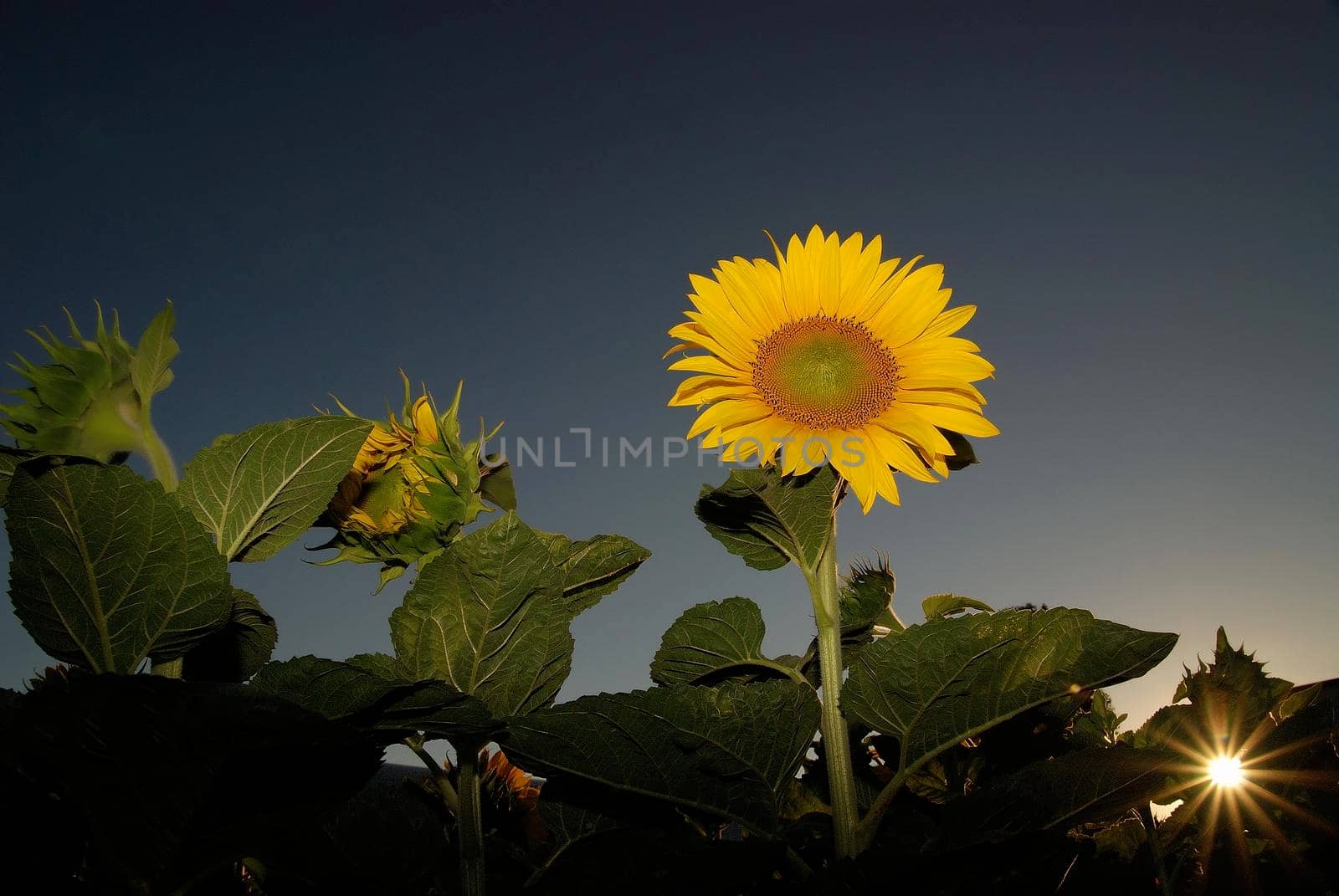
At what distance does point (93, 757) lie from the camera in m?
0.71

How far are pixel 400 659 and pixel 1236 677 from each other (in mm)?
1324

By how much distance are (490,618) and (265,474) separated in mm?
337

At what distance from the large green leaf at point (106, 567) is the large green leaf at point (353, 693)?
0.14 m

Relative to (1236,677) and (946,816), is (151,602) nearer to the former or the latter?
(946,816)

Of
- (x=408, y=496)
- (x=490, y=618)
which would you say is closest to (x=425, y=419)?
(x=408, y=496)

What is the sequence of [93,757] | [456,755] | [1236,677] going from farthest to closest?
[1236,677]
[456,755]
[93,757]

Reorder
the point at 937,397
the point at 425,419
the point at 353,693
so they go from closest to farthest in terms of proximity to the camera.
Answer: the point at 353,693 → the point at 425,419 → the point at 937,397

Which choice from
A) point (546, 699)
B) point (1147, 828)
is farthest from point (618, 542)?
point (1147, 828)

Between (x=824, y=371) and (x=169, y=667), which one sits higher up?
→ (x=824, y=371)

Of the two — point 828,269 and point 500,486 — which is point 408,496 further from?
point 828,269

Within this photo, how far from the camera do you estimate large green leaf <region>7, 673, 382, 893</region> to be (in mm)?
685

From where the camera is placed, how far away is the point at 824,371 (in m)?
1.84

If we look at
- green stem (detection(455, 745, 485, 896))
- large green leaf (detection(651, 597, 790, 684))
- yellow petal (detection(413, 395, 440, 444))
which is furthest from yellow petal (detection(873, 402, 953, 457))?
green stem (detection(455, 745, 485, 896))

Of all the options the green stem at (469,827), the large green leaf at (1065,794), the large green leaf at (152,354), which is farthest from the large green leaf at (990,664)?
the large green leaf at (152,354)
